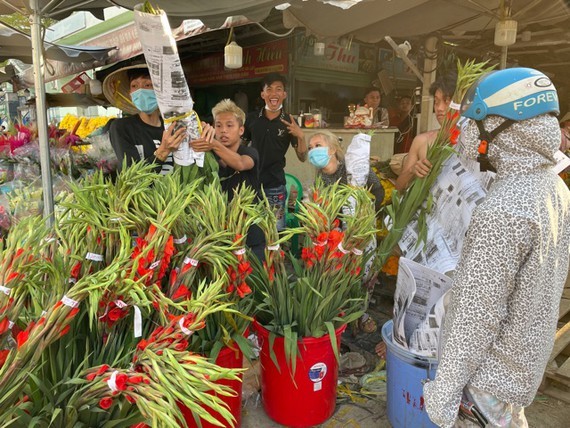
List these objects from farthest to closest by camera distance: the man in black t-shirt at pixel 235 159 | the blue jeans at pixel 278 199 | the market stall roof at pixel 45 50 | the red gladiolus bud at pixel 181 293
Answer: the market stall roof at pixel 45 50
the blue jeans at pixel 278 199
the man in black t-shirt at pixel 235 159
the red gladiolus bud at pixel 181 293

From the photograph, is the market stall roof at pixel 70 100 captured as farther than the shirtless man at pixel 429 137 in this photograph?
Yes

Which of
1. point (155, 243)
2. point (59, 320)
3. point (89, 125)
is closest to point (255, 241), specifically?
point (155, 243)

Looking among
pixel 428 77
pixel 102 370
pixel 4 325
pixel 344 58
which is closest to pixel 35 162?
pixel 4 325

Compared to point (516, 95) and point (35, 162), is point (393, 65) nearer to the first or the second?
point (35, 162)

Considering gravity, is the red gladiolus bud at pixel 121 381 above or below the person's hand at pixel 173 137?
below

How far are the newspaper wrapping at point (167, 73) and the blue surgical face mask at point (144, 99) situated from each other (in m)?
0.50

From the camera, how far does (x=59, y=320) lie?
40.6 inches

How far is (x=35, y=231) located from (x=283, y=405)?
1350 millimetres

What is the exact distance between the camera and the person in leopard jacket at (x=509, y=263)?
1116 mm

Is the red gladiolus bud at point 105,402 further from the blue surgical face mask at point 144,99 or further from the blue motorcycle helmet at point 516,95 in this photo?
the blue surgical face mask at point 144,99

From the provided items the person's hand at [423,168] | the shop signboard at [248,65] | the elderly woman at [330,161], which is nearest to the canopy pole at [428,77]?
A: the shop signboard at [248,65]

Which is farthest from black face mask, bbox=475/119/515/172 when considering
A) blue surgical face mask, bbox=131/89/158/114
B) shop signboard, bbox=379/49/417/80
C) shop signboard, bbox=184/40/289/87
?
shop signboard, bbox=379/49/417/80

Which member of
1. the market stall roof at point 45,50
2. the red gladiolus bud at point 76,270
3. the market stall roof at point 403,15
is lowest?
the red gladiolus bud at point 76,270

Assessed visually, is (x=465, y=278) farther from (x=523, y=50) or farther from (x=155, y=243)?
(x=523, y=50)
